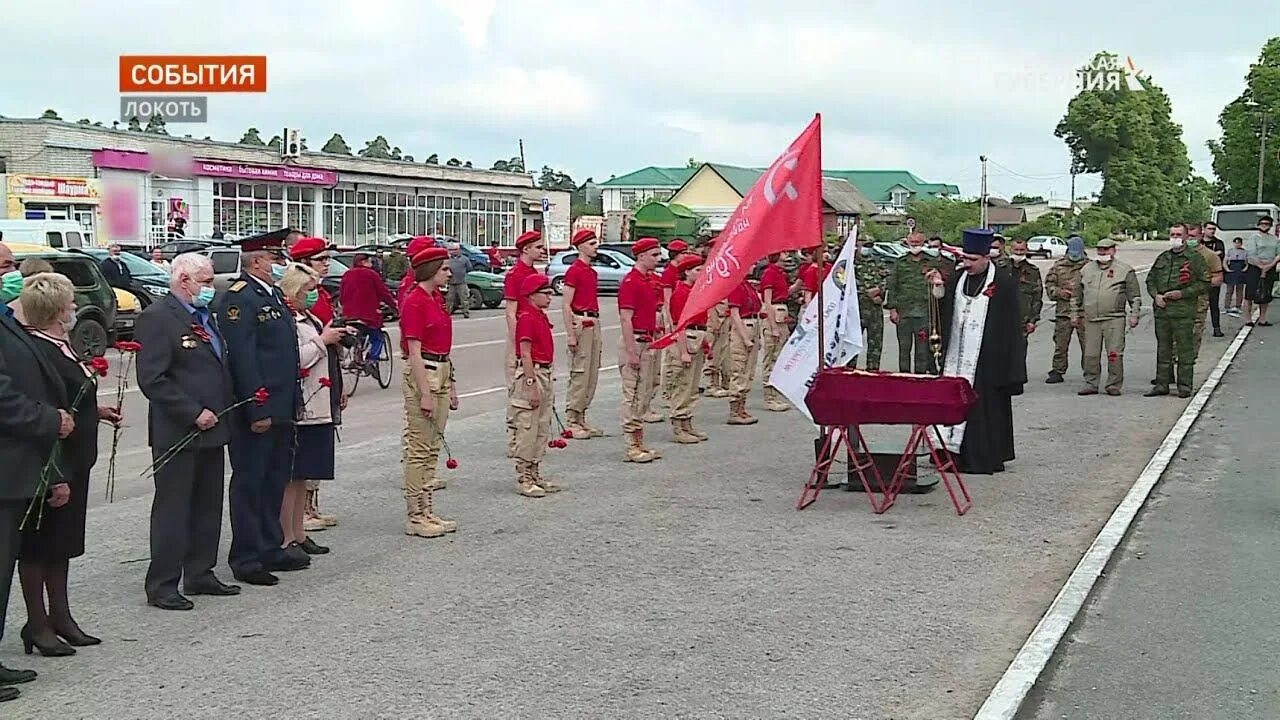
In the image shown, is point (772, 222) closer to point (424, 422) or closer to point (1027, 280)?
point (424, 422)

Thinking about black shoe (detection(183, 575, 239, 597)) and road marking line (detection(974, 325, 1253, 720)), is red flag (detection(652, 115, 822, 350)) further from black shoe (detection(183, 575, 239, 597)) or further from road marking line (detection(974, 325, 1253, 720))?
black shoe (detection(183, 575, 239, 597))

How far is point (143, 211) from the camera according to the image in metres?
34.4

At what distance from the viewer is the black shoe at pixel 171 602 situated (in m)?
6.84

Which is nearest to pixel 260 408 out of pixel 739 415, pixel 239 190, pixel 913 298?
pixel 739 415

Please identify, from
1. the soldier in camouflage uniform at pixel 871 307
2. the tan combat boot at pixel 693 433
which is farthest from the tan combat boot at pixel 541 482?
the soldier in camouflage uniform at pixel 871 307

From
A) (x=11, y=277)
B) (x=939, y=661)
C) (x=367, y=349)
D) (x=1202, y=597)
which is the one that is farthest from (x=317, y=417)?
(x=367, y=349)

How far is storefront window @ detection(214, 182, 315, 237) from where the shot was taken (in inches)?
1946

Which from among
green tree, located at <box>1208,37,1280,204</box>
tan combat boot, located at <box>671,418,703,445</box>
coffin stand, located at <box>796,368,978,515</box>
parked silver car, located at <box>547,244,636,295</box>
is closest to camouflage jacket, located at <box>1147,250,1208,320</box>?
tan combat boot, located at <box>671,418,703,445</box>

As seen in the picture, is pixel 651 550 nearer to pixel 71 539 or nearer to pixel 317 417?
pixel 317 417

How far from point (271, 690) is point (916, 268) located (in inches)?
475

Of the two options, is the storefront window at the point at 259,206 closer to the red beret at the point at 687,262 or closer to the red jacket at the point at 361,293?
the red jacket at the point at 361,293

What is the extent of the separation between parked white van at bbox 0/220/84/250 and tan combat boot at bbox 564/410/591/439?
16.4 meters

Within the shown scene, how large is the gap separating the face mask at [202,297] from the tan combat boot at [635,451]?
5281 millimetres

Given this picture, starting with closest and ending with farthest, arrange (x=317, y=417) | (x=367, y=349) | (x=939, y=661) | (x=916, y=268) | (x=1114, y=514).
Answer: (x=939, y=661) → (x=317, y=417) → (x=1114, y=514) → (x=916, y=268) → (x=367, y=349)
